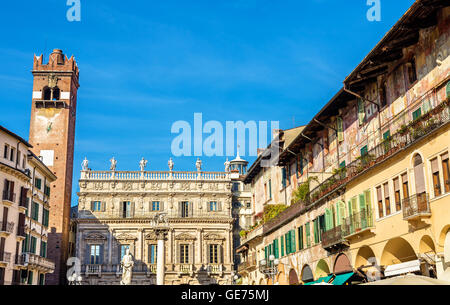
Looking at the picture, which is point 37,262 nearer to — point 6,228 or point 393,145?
point 6,228

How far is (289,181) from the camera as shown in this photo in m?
44.5

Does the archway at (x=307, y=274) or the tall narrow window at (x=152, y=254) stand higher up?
the tall narrow window at (x=152, y=254)

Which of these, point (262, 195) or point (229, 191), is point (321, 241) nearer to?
point (262, 195)

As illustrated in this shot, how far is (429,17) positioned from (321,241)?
50.6ft

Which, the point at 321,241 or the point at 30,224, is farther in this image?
the point at 30,224

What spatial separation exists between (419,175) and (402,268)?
4349 millimetres

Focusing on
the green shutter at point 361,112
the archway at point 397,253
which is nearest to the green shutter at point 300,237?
the green shutter at point 361,112

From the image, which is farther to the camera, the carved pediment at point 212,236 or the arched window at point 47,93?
the arched window at point 47,93

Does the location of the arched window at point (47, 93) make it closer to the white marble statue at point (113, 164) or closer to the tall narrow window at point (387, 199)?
the white marble statue at point (113, 164)

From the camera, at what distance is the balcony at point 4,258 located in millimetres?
42969

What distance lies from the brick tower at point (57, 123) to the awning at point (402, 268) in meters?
52.1

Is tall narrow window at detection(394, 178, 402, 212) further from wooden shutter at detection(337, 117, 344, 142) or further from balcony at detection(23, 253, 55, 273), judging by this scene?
balcony at detection(23, 253, 55, 273)
